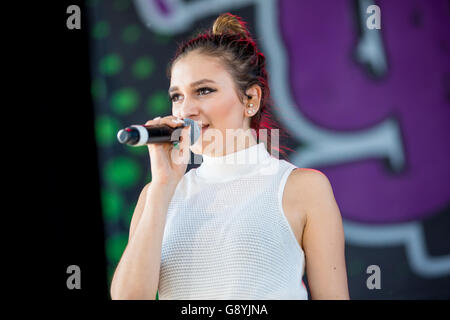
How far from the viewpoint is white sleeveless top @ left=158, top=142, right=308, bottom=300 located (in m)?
1.20

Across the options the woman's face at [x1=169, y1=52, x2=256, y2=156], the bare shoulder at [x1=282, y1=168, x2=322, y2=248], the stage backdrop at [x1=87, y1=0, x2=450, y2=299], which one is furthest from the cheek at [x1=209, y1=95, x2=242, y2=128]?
the stage backdrop at [x1=87, y1=0, x2=450, y2=299]

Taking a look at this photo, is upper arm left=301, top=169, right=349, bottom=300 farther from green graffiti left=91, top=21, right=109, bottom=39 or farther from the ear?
green graffiti left=91, top=21, right=109, bottom=39

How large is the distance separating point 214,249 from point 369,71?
4.82 feet

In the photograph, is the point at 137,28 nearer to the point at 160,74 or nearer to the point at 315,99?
the point at 160,74

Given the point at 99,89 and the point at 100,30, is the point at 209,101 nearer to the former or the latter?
the point at 99,89

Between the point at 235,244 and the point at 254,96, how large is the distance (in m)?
0.54

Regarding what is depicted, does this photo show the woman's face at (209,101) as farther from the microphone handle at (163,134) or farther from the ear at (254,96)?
the microphone handle at (163,134)

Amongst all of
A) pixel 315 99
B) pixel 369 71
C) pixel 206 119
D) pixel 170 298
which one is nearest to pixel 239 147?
pixel 206 119

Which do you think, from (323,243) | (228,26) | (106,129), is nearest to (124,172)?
(106,129)

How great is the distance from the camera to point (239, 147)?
147cm

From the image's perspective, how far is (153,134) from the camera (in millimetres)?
1098

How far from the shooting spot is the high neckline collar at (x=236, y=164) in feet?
4.73

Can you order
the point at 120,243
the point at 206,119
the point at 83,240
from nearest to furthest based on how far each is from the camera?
the point at 206,119, the point at 83,240, the point at 120,243
